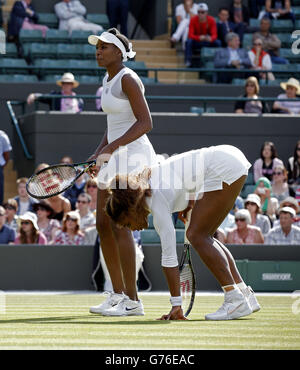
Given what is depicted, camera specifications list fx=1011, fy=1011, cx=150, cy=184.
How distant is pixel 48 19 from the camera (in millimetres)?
17922

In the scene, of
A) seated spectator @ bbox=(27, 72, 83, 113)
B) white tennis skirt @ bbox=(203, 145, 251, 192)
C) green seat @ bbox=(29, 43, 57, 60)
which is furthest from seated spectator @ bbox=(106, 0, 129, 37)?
white tennis skirt @ bbox=(203, 145, 251, 192)

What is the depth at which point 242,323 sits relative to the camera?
6.11m

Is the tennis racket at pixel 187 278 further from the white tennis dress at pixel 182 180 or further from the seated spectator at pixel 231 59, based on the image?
the seated spectator at pixel 231 59

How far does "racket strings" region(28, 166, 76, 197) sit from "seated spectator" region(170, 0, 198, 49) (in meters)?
11.5

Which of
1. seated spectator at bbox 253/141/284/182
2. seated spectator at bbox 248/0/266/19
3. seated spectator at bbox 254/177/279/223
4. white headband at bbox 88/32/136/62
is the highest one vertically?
white headband at bbox 88/32/136/62

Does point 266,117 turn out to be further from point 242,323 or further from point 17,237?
point 242,323

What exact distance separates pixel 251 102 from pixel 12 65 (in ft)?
13.3

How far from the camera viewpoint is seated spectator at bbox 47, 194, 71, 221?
12.1 metres

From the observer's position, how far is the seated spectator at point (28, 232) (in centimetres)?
1142

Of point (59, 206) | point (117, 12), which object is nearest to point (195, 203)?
point (59, 206)

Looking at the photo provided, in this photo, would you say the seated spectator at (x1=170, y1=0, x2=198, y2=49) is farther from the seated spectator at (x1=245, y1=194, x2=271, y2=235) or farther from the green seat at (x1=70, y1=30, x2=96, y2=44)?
the seated spectator at (x1=245, y1=194, x2=271, y2=235)

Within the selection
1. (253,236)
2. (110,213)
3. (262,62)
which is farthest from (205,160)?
(262,62)

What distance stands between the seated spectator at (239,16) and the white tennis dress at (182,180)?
38.7 ft

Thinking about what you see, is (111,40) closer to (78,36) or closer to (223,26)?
(78,36)
